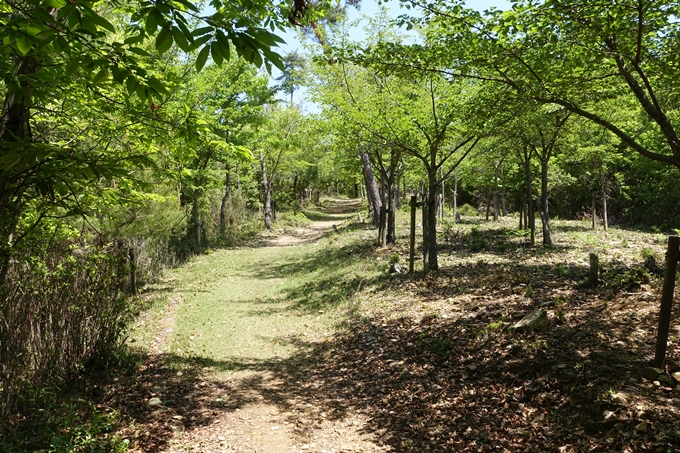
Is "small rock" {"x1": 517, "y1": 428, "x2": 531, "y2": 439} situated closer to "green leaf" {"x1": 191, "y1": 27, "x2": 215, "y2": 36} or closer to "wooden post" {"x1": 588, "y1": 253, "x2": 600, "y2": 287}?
"green leaf" {"x1": 191, "y1": 27, "x2": 215, "y2": 36}

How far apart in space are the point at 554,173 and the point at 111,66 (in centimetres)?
2419

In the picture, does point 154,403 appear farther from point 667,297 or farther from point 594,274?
point 594,274

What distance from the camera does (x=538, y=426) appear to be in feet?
13.1

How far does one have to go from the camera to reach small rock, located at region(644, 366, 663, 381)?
4012 millimetres

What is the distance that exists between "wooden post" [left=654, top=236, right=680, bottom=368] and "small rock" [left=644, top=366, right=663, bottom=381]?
0.27 ft

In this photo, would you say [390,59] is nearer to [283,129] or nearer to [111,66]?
[111,66]

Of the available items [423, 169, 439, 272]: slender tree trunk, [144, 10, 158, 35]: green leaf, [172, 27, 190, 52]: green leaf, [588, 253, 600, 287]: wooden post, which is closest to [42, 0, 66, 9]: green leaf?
[144, 10, 158, 35]: green leaf

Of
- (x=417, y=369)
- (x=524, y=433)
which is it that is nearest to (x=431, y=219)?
(x=417, y=369)

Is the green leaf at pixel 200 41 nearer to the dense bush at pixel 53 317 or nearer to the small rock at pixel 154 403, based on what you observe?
the dense bush at pixel 53 317

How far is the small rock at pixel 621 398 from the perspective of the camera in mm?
3736

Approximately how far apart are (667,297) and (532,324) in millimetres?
1942

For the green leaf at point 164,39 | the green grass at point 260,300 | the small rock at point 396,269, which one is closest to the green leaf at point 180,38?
the green leaf at point 164,39

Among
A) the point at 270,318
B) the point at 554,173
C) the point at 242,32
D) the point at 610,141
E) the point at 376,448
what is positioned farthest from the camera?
the point at 554,173

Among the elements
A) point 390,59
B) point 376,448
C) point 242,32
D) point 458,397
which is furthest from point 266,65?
point 390,59
